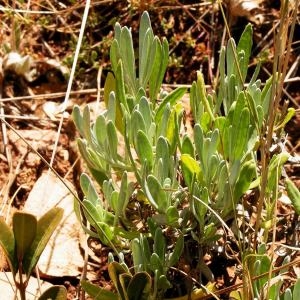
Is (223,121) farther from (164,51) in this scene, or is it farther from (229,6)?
(229,6)

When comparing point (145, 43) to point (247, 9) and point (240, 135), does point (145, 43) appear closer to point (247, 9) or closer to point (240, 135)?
point (240, 135)

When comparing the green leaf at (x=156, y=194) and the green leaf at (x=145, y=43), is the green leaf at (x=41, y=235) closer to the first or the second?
the green leaf at (x=156, y=194)

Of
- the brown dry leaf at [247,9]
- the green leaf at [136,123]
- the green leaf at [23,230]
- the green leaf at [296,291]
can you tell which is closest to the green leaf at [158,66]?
the green leaf at [136,123]

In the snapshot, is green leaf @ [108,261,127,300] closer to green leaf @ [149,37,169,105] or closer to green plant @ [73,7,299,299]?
green plant @ [73,7,299,299]

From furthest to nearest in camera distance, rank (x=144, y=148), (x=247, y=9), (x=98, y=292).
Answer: (x=247, y=9) < (x=98, y=292) < (x=144, y=148)

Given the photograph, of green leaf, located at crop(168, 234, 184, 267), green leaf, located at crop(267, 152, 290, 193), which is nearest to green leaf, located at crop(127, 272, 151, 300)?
green leaf, located at crop(168, 234, 184, 267)

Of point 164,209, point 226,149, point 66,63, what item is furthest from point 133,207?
point 66,63

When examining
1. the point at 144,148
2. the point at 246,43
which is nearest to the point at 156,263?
the point at 144,148
